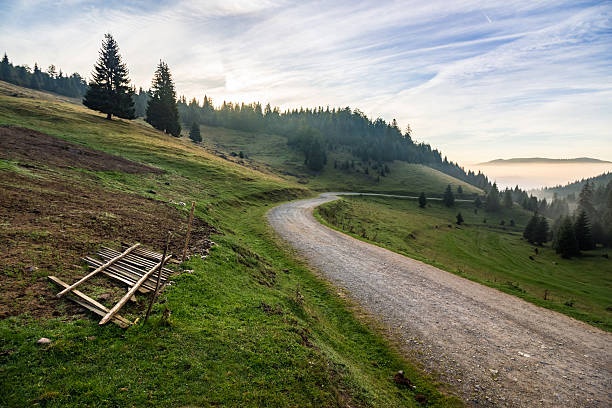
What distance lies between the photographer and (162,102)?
8150cm

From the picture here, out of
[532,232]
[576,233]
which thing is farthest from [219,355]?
[532,232]

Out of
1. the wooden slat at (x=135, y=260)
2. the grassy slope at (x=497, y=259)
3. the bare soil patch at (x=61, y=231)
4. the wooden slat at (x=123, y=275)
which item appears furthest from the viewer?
the grassy slope at (x=497, y=259)

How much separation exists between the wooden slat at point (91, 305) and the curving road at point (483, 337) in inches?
429

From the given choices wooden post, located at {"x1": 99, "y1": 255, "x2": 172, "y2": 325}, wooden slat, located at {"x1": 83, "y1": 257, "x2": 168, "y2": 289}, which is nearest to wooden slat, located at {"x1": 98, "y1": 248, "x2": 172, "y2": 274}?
wooden slat, located at {"x1": 83, "y1": 257, "x2": 168, "y2": 289}

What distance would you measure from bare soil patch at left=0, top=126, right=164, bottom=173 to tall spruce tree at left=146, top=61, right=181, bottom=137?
166ft

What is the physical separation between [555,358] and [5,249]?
22.7m

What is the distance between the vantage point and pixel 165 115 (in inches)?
3250

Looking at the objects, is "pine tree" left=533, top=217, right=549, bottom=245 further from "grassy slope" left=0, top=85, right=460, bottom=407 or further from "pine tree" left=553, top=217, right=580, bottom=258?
"grassy slope" left=0, top=85, right=460, bottom=407

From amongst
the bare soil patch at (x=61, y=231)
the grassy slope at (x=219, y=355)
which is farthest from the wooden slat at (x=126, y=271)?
the grassy slope at (x=219, y=355)

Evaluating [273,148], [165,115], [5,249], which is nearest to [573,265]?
[5,249]

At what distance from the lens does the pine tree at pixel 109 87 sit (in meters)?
64.3

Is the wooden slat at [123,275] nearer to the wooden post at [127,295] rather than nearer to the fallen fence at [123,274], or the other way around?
the fallen fence at [123,274]

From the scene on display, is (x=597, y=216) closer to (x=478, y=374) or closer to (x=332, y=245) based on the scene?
(x=332, y=245)

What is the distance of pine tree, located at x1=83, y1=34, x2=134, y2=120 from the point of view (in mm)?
64312
